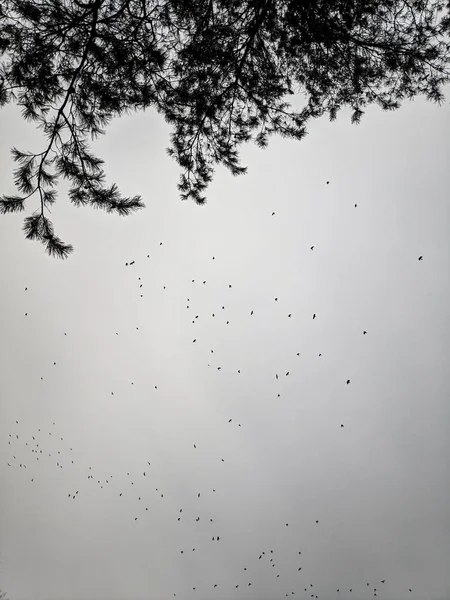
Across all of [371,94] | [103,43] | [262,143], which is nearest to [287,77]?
[262,143]

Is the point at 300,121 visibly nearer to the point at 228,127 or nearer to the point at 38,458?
the point at 228,127

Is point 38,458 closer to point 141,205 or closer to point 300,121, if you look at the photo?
point 141,205

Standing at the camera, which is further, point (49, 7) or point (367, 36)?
point (367, 36)

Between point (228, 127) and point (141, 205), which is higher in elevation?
point (228, 127)

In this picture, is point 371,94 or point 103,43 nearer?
point 103,43

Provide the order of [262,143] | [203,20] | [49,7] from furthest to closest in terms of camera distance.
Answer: [262,143]
[203,20]
[49,7]


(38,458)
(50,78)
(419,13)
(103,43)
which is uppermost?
(419,13)

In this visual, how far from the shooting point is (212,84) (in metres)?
4.06

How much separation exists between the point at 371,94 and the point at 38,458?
42.8 feet

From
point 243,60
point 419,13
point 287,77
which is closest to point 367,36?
point 419,13

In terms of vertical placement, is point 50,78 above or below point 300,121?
below

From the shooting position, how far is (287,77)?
169 inches

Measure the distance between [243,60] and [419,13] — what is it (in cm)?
216

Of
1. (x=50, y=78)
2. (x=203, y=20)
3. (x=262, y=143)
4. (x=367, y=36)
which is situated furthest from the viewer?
(x=262, y=143)
